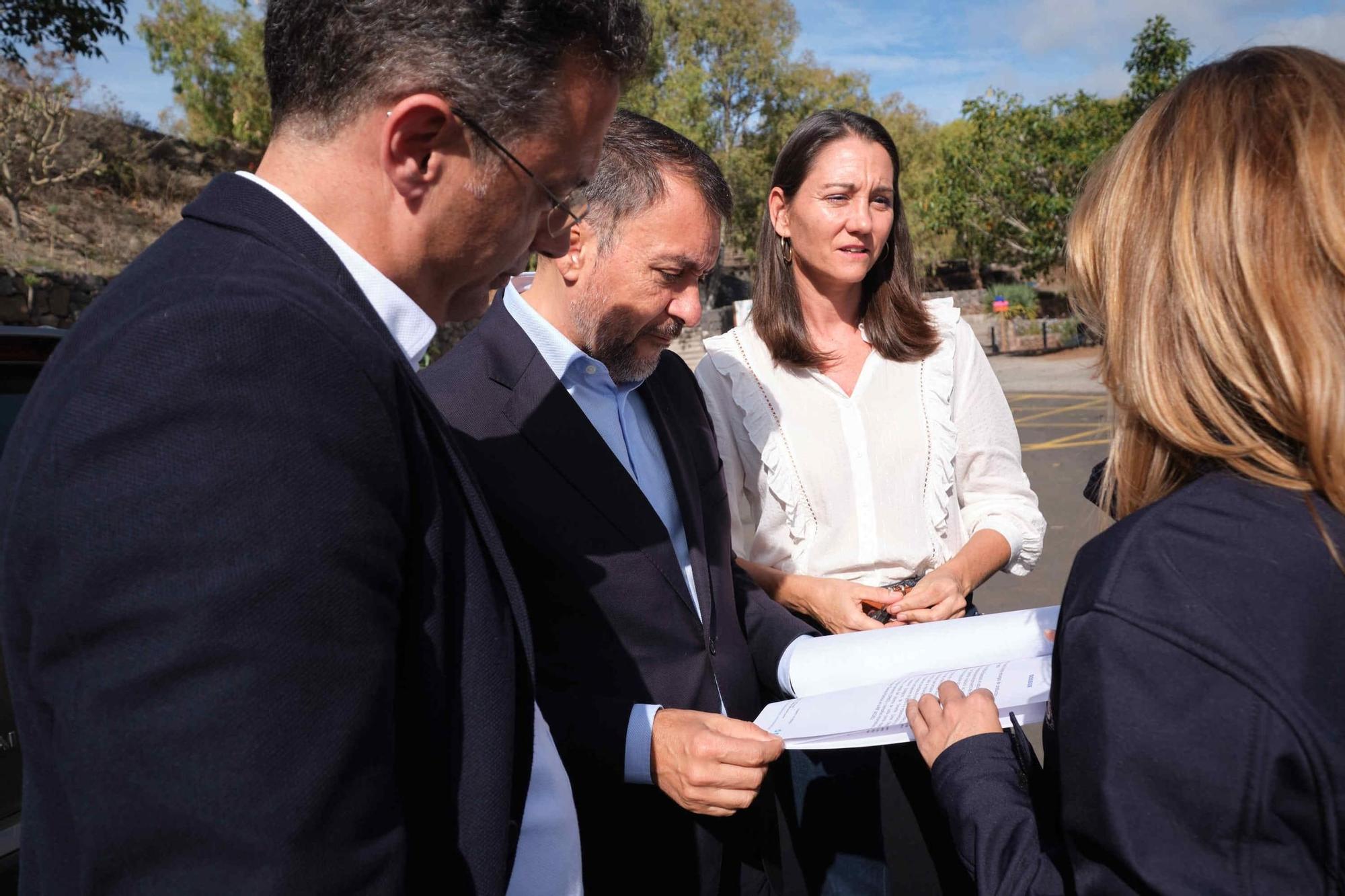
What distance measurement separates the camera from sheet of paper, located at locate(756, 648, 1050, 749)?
55.6 inches

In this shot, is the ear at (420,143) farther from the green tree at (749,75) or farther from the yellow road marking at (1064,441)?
the green tree at (749,75)

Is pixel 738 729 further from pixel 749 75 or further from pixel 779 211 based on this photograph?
Result: pixel 749 75

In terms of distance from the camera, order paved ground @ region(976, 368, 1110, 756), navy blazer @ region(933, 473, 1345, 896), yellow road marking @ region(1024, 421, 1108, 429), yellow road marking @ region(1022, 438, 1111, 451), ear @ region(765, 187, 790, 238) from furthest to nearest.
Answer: yellow road marking @ region(1024, 421, 1108, 429)
yellow road marking @ region(1022, 438, 1111, 451)
paved ground @ region(976, 368, 1110, 756)
ear @ region(765, 187, 790, 238)
navy blazer @ region(933, 473, 1345, 896)

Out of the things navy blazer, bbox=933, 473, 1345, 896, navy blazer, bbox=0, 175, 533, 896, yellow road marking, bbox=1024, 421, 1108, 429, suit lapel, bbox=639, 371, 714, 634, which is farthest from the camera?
yellow road marking, bbox=1024, 421, 1108, 429

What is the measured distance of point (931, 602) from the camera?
2.19 metres

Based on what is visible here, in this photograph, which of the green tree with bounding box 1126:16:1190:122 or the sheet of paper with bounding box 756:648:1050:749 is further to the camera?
the green tree with bounding box 1126:16:1190:122

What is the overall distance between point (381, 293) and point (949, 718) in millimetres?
980

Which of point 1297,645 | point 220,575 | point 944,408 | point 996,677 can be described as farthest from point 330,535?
point 944,408

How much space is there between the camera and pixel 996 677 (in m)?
1.51

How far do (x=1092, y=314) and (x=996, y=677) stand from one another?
0.61 meters

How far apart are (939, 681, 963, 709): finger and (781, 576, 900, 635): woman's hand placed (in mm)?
708

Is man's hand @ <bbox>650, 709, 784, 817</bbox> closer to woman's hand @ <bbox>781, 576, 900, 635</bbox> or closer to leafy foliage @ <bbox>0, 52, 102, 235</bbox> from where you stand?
woman's hand @ <bbox>781, 576, 900, 635</bbox>

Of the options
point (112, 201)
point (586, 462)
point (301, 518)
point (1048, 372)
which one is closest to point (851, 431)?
point (586, 462)

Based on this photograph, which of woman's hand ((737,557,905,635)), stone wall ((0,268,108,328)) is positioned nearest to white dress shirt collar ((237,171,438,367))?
woman's hand ((737,557,905,635))
